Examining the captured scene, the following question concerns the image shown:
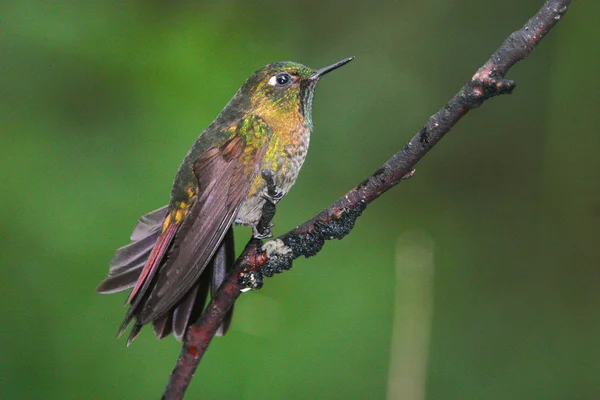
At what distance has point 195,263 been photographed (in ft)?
6.73

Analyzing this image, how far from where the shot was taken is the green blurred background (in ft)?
11.7

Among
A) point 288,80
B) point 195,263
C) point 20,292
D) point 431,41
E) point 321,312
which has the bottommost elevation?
point 195,263

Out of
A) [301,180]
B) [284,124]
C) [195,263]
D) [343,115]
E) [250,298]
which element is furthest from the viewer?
[343,115]

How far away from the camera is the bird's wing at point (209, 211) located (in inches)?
77.7

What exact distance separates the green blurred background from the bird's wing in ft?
4.09

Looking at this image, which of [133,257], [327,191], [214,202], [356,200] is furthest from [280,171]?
[327,191]

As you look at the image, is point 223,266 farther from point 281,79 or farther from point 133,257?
point 281,79

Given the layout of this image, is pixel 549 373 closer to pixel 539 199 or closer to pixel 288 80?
pixel 539 199

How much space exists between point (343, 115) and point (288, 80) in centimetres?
201

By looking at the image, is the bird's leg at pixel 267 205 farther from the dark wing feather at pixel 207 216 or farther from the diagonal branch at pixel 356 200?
the dark wing feather at pixel 207 216

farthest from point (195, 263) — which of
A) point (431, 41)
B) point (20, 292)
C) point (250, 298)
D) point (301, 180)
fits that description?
point (431, 41)

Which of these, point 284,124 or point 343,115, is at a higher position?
point 343,115

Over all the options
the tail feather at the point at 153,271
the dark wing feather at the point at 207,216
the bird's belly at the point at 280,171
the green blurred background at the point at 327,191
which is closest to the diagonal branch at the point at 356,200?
the dark wing feather at the point at 207,216

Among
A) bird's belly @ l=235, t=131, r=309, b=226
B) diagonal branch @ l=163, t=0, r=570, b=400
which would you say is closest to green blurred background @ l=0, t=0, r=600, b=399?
bird's belly @ l=235, t=131, r=309, b=226
